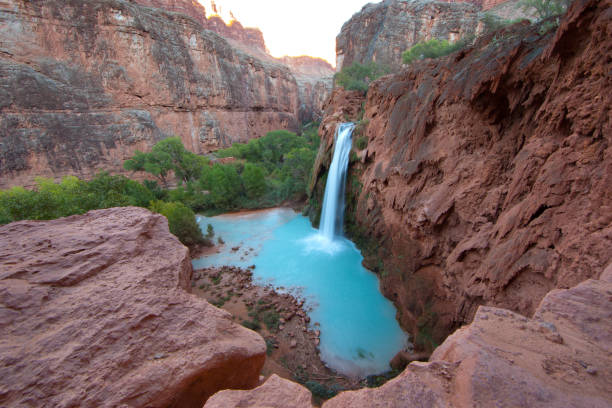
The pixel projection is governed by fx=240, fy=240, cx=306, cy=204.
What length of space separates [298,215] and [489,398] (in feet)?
52.3

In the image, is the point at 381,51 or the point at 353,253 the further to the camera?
the point at 381,51

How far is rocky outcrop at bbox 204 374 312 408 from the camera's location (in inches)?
64.4

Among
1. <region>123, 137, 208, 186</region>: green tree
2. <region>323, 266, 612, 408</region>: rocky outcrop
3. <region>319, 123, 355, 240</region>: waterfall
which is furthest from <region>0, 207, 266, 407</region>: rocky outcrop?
<region>123, 137, 208, 186</region>: green tree

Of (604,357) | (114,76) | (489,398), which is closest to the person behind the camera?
(489,398)

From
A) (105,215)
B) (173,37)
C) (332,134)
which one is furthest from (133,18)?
(105,215)

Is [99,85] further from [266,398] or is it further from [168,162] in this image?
[266,398]

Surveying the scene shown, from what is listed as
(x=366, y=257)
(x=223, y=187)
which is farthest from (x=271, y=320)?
(x=223, y=187)

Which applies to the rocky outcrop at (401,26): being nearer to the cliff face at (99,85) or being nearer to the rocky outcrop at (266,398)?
the cliff face at (99,85)

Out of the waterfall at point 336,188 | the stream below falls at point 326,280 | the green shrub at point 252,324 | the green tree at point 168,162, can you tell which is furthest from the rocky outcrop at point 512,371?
the green tree at point 168,162

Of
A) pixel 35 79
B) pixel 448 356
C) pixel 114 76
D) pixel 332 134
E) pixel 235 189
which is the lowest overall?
pixel 235 189

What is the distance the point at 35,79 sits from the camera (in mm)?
17719

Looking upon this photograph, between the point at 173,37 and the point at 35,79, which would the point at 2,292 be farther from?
the point at 173,37

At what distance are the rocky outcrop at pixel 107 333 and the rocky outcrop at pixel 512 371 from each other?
722 millimetres

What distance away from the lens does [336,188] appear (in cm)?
1273
